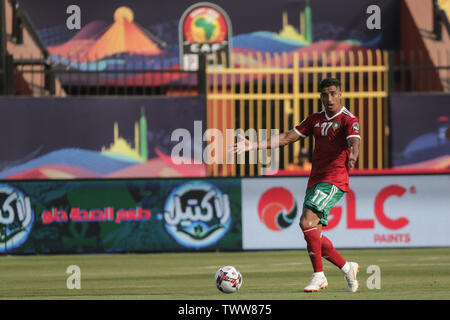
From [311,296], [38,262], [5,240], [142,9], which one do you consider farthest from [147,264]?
[142,9]

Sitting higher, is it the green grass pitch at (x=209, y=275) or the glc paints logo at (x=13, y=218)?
the glc paints logo at (x=13, y=218)

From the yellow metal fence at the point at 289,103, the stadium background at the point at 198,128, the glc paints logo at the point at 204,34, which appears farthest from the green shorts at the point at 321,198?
the glc paints logo at the point at 204,34

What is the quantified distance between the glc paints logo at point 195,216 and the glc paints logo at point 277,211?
1.98ft

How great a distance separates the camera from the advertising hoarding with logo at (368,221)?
53.1 feet

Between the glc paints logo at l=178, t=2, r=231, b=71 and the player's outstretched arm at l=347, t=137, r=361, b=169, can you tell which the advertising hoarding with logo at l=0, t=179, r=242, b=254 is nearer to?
the player's outstretched arm at l=347, t=137, r=361, b=169

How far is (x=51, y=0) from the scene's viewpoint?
80.8 ft

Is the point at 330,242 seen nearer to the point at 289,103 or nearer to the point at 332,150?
the point at 332,150

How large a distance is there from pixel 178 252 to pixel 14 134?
16.3 feet

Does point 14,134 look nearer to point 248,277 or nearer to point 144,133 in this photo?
point 144,133

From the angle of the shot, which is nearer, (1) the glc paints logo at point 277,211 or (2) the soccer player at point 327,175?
(2) the soccer player at point 327,175

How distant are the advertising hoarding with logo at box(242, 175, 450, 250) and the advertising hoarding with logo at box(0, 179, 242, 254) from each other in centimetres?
38

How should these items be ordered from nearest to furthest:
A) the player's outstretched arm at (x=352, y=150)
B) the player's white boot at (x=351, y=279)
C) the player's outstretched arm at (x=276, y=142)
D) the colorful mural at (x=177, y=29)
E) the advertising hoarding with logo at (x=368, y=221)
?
the player's outstretched arm at (x=352, y=150) → the player's white boot at (x=351, y=279) → the player's outstretched arm at (x=276, y=142) → the advertising hoarding with logo at (x=368, y=221) → the colorful mural at (x=177, y=29)

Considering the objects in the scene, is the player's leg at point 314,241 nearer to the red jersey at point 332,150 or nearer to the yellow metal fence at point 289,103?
the red jersey at point 332,150

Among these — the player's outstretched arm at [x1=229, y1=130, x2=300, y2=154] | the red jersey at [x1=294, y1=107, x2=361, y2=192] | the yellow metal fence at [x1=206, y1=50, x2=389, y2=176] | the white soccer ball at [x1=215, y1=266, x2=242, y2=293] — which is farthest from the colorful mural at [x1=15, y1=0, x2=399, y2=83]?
the white soccer ball at [x1=215, y1=266, x2=242, y2=293]
